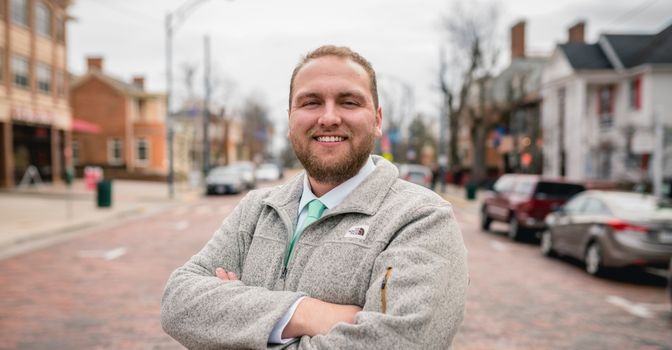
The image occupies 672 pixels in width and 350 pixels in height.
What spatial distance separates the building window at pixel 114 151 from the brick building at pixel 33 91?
1282cm

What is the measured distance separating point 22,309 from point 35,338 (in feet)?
4.55

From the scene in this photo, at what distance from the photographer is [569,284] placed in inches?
367

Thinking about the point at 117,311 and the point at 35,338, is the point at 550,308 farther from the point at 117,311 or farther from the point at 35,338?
the point at 35,338

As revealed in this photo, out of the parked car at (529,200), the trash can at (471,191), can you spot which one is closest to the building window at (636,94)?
the trash can at (471,191)

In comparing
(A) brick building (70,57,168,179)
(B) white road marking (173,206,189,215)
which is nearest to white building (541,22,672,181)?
(B) white road marking (173,206,189,215)

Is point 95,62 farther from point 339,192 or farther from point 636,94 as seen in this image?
point 339,192

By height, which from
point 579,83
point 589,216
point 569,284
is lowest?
point 569,284

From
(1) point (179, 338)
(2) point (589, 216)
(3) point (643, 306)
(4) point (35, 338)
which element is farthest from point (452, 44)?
(1) point (179, 338)

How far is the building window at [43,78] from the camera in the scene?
106 feet

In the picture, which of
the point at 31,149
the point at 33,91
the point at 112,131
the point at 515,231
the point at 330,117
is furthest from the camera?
the point at 112,131

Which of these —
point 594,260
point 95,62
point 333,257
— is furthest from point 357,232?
point 95,62

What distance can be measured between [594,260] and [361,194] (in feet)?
29.8

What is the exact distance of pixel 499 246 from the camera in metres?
14.0

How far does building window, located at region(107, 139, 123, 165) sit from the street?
3839 cm
